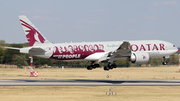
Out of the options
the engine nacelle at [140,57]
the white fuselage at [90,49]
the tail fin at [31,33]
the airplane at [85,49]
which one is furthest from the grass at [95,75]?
the engine nacelle at [140,57]

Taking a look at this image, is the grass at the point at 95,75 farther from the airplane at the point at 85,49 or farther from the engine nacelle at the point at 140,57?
the engine nacelle at the point at 140,57

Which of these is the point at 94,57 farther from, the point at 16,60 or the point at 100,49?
the point at 16,60

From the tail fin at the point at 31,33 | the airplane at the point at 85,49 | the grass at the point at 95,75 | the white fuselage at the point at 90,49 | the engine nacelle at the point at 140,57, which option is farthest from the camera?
the grass at the point at 95,75

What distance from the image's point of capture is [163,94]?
40750mm

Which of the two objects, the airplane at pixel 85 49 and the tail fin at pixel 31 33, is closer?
the airplane at pixel 85 49

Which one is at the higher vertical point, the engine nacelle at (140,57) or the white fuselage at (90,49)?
the white fuselage at (90,49)

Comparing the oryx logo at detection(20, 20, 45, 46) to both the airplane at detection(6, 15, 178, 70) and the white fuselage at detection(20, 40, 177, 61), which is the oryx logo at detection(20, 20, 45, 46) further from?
the white fuselage at detection(20, 40, 177, 61)

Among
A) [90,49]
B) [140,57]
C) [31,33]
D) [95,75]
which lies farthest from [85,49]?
[95,75]

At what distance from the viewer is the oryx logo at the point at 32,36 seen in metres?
62.2

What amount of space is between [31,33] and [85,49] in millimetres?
12215

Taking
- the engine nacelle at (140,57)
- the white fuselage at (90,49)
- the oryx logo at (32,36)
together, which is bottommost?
the engine nacelle at (140,57)

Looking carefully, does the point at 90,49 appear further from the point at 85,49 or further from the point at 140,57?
the point at 140,57

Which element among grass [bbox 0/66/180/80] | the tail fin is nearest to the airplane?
the tail fin

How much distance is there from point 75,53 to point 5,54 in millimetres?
90203
